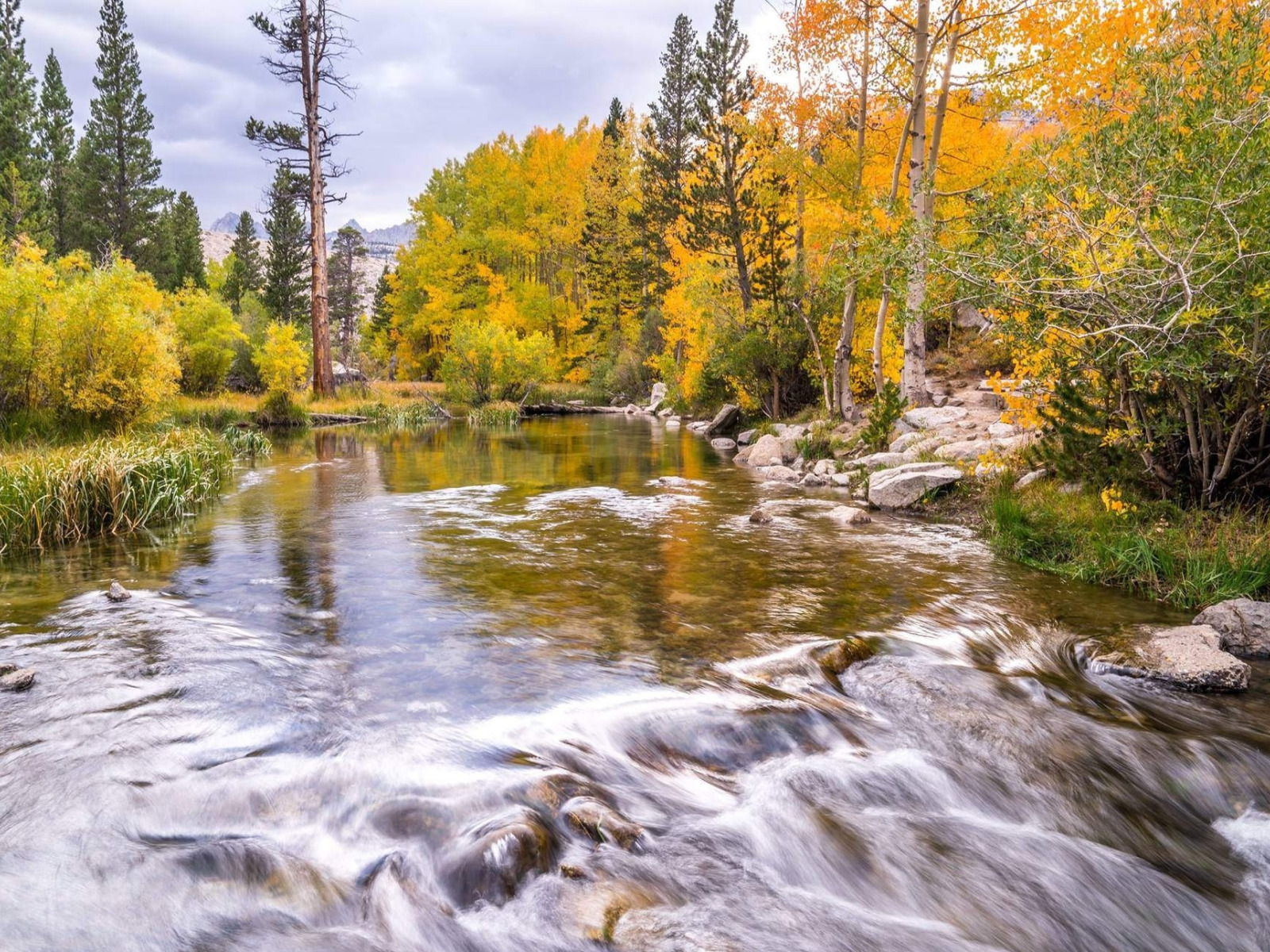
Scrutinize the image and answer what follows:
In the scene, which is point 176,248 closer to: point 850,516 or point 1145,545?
point 850,516

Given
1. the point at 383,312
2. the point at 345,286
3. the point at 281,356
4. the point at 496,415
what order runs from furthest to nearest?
the point at 345,286, the point at 383,312, the point at 496,415, the point at 281,356

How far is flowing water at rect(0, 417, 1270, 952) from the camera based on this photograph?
2.67 m

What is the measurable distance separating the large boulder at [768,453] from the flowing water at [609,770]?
8.03m

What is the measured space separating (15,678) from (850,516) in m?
7.98

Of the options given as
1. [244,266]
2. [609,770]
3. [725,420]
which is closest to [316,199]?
[725,420]

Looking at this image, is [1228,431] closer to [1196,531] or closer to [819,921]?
[1196,531]

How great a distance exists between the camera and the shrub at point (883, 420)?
1220 cm

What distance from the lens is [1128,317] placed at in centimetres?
509

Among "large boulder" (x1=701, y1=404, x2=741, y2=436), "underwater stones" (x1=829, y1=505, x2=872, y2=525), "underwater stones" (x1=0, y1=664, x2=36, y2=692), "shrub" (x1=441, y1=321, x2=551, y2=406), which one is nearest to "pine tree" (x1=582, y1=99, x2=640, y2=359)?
"shrub" (x1=441, y1=321, x2=551, y2=406)

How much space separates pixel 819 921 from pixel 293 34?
93.5ft

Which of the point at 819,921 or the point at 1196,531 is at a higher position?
the point at 1196,531

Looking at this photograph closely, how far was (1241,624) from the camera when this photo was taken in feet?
16.1

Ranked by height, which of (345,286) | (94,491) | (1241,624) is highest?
(345,286)

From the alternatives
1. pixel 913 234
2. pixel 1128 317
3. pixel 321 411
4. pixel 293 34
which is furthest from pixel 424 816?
pixel 293 34
